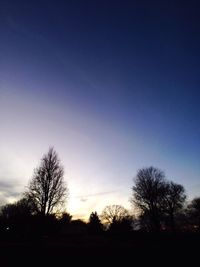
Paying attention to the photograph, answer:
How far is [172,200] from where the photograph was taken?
180ft

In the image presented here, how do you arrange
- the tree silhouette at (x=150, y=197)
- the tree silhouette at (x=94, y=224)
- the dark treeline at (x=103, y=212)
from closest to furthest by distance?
the dark treeline at (x=103, y=212), the tree silhouette at (x=150, y=197), the tree silhouette at (x=94, y=224)

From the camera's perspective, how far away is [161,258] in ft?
41.1

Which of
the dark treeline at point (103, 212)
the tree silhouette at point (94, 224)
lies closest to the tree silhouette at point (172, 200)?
the dark treeline at point (103, 212)

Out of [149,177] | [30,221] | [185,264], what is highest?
[149,177]

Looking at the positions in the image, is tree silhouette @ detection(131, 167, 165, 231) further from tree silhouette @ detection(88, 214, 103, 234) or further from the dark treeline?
tree silhouette @ detection(88, 214, 103, 234)

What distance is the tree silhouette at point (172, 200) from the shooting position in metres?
51.9

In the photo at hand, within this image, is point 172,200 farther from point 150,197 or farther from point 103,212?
point 103,212

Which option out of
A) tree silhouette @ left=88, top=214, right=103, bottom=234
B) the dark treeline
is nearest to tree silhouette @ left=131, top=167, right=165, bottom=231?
the dark treeline

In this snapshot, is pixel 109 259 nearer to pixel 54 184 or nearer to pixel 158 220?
pixel 54 184

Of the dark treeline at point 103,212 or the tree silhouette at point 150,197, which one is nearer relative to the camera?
the dark treeline at point 103,212

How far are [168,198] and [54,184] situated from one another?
3689 cm

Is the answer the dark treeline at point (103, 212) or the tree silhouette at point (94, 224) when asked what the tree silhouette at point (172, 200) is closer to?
the dark treeline at point (103, 212)

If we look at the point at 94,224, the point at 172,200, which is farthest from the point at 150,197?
the point at 94,224

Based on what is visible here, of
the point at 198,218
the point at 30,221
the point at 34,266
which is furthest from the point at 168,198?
the point at 34,266
